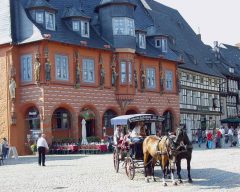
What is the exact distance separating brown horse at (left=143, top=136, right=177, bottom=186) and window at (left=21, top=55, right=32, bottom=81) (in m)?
20.2

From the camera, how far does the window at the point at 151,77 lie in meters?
44.7

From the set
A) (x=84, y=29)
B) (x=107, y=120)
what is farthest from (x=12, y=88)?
(x=107, y=120)

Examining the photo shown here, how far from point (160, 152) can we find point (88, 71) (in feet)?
76.1

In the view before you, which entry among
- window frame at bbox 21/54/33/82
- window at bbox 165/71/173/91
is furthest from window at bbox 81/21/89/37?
window at bbox 165/71/173/91

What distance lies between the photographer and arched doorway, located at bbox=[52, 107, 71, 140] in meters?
37.3

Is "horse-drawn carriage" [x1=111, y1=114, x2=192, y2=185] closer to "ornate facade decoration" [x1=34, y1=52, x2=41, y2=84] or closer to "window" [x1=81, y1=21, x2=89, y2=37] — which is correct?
"ornate facade decoration" [x1=34, y1=52, x2=41, y2=84]

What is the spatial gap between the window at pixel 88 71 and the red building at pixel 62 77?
80 mm

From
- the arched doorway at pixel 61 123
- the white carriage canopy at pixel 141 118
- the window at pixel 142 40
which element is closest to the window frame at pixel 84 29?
the arched doorway at pixel 61 123

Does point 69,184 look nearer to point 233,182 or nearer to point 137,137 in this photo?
point 137,137

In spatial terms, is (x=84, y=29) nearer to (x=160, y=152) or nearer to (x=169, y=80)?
(x=169, y=80)

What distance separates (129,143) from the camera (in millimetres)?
18109

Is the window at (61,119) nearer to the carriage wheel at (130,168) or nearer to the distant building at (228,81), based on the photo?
the carriage wheel at (130,168)

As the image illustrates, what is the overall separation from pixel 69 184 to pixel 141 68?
2805 cm

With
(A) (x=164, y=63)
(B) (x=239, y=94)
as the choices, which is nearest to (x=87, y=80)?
(A) (x=164, y=63)
